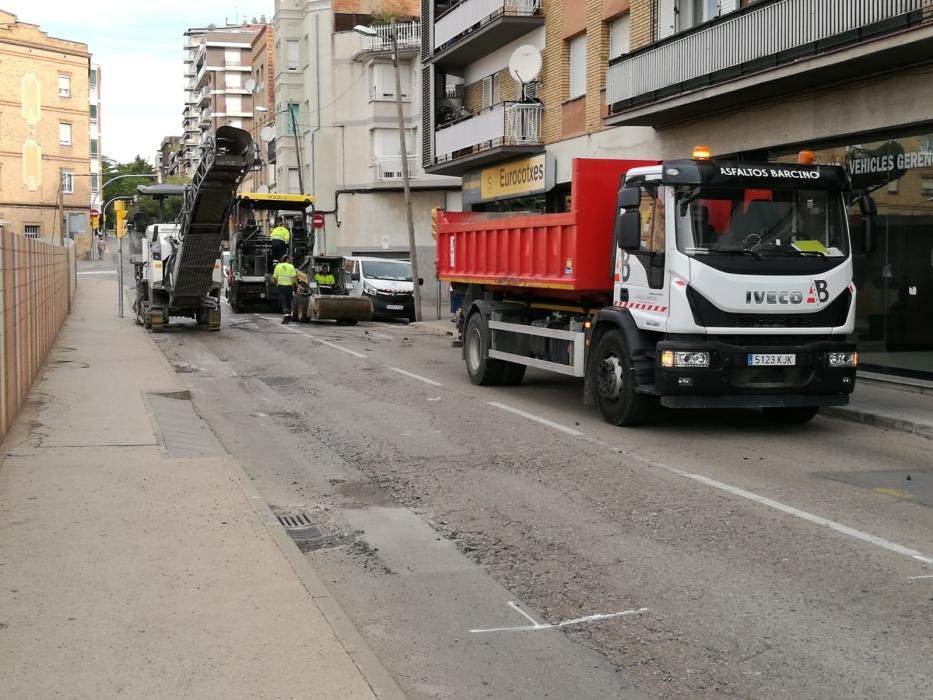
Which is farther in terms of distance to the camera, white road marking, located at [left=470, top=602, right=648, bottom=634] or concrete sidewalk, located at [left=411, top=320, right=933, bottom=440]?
concrete sidewalk, located at [left=411, top=320, right=933, bottom=440]

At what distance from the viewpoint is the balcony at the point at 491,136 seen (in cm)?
2681

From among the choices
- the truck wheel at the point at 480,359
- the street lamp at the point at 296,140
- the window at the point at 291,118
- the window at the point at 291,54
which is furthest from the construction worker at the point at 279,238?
the window at the point at 291,54

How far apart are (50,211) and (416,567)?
3052 inches

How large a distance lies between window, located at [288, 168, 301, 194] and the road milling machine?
3414 cm

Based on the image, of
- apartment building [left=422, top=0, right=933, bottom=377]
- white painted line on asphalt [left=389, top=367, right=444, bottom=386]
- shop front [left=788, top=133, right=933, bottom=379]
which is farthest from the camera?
white painted line on asphalt [left=389, top=367, right=444, bottom=386]

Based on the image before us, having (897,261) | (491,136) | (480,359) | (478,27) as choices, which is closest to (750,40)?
(897,261)

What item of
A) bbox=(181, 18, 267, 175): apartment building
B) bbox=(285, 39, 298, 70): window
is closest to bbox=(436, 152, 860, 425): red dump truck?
bbox=(285, 39, 298, 70): window

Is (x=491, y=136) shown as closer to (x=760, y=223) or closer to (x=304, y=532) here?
(x=760, y=223)

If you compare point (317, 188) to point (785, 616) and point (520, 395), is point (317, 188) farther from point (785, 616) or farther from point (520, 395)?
point (785, 616)

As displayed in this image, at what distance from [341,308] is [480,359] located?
43.5 ft

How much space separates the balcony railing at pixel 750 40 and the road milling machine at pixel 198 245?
7263 mm

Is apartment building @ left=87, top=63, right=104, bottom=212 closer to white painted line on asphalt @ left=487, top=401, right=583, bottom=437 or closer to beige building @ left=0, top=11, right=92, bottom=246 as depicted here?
beige building @ left=0, top=11, right=92, bottom=246

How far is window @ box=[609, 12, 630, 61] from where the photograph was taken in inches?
906

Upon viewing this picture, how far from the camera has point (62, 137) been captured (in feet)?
261
